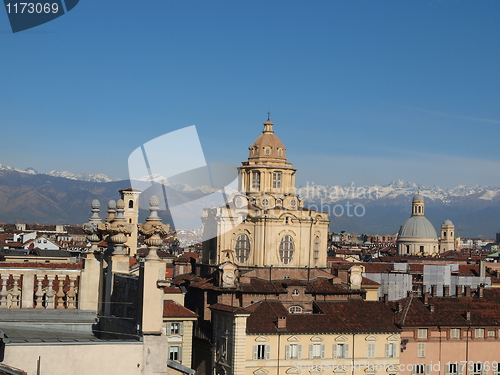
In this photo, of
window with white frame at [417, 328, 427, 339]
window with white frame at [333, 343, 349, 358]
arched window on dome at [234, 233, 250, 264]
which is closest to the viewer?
window with white frame at [333, 343, 349, 358]

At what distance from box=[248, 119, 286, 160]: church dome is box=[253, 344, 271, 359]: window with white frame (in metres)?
16.2

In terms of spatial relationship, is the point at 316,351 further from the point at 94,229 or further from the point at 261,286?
the point at 94,229

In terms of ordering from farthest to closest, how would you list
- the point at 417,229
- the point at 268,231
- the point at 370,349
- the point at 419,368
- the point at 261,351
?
the point at 417,229 < the point at 268,231 < the point at 419,368 < the point at 370,349 < the point at 261,351

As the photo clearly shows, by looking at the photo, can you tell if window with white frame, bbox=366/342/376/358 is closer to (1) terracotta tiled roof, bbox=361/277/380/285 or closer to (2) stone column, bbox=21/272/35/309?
(1) terracotta tiled roof, bbox=361/277/380/285

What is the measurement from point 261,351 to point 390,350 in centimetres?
753

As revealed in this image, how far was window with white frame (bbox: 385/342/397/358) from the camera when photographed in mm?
45606

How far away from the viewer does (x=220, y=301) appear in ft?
155

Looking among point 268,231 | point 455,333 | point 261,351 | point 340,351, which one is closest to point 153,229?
point 261,351

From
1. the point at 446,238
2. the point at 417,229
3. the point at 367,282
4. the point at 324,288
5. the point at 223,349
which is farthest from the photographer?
the point at 446,238

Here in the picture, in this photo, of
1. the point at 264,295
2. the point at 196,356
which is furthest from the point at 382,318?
the point at 196,356

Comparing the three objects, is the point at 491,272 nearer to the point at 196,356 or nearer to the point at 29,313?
the point at 196,356

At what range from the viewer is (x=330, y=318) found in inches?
1809

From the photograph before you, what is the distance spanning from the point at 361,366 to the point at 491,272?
46629mm

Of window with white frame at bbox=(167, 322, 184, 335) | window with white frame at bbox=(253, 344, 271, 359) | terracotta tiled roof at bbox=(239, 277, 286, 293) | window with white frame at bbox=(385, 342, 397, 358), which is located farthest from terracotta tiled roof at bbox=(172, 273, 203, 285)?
window with white frame at bbox=(385, 342, 397, 358)
